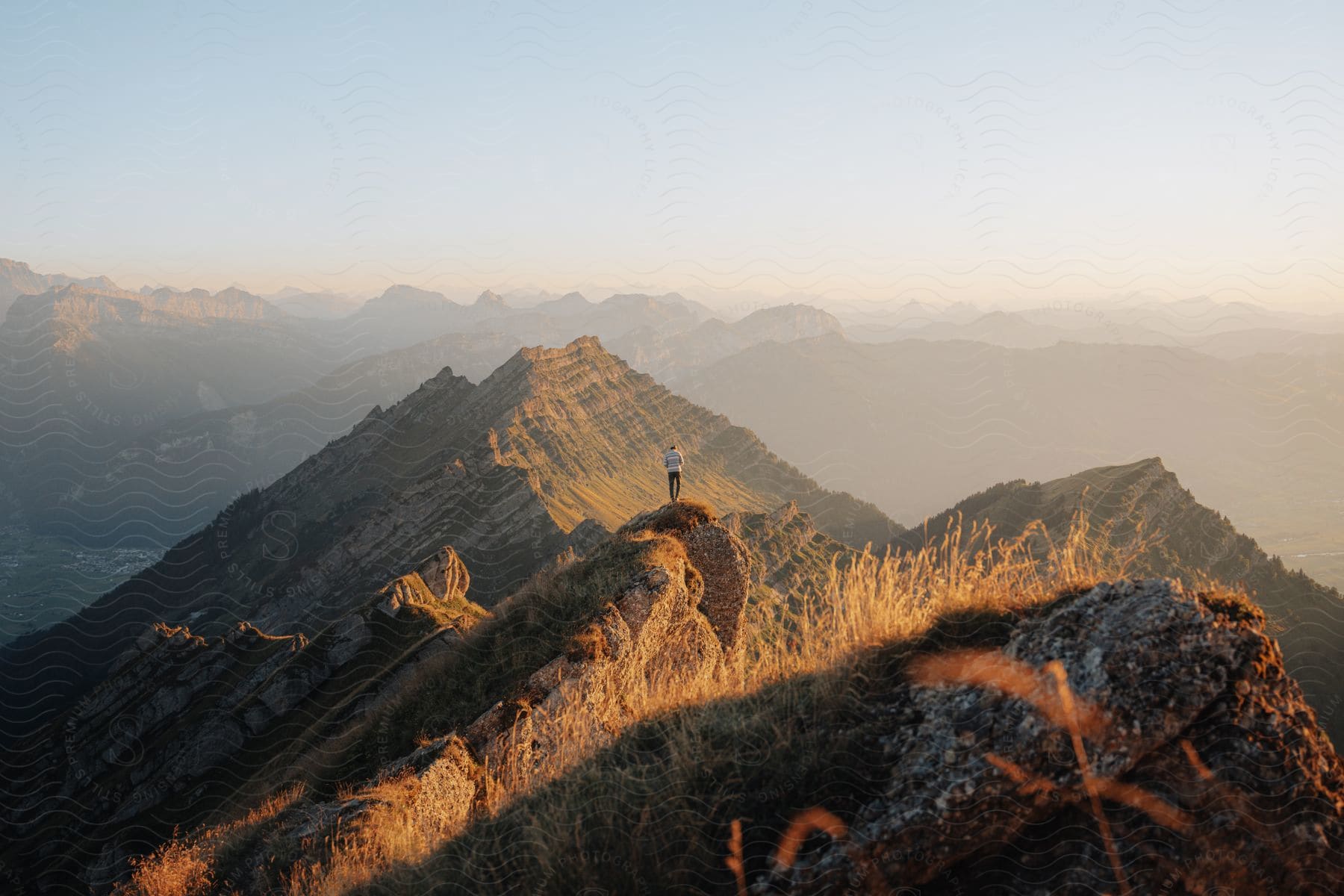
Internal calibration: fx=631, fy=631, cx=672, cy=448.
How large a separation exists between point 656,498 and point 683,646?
5266 inches

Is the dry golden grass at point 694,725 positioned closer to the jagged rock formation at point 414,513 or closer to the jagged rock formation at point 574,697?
the jagged rock formation at point 574,697

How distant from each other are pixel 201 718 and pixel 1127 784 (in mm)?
51352

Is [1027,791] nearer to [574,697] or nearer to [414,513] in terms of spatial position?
[574,697]

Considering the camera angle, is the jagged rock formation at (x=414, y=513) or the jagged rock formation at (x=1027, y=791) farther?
the jagged rock formation at (x=414, y=513)

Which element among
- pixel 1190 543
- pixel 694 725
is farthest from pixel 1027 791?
pixel 1190 543

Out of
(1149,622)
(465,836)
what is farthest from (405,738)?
(1149,622)

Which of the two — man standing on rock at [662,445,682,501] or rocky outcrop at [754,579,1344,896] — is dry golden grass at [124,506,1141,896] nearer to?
rocky outcrop at [754,579,1344,896]

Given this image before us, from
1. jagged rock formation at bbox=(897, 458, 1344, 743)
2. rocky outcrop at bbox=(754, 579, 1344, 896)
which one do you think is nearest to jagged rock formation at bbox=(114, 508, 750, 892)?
rocky outcrop at bbox=(754, 579, 1344, 896)

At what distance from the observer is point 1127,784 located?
4.33 metres

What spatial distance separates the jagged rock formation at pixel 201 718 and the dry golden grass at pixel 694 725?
742 cm

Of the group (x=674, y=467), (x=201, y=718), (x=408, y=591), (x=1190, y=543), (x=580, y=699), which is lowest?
(x=1190, y=543)

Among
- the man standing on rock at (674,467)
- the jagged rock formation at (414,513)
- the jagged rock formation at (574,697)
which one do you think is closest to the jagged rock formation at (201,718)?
the jagged rock formation at (574,697)

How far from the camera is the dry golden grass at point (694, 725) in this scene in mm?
4895

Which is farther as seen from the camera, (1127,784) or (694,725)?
(694,725)
